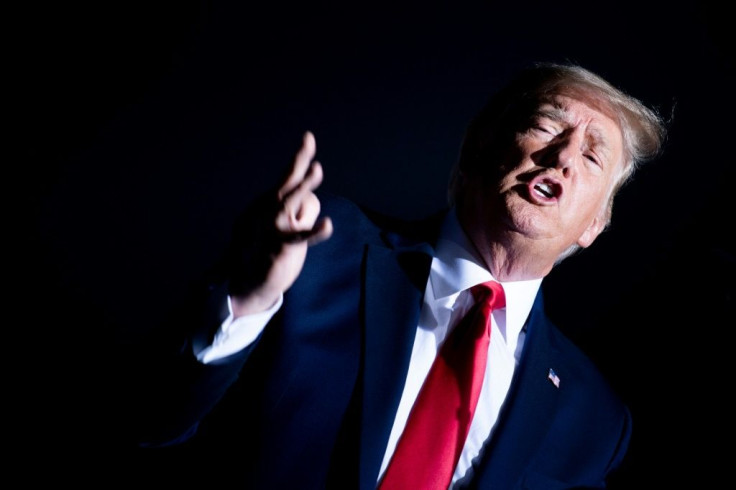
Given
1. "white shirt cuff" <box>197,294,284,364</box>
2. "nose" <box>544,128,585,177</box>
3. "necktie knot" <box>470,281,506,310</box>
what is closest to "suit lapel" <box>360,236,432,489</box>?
"necktie knot" <box>470,281,506,310</box>

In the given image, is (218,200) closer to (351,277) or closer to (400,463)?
(351,277)

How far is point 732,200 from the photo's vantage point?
158 centimetres

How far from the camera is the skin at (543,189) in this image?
3.89ft

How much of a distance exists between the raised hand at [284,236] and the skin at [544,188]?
0.29 m

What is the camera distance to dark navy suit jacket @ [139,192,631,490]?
1.00 meters

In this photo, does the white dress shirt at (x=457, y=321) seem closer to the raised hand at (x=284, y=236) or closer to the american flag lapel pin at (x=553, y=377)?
the american flag lapel pin at (x=553, y=377)

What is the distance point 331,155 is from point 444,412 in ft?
2.58

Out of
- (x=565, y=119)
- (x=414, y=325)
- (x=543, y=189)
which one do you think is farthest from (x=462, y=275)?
(x=565, y=119)

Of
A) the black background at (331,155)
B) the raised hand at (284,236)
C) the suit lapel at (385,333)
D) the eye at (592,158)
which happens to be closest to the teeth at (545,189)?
the eye at (592,158)

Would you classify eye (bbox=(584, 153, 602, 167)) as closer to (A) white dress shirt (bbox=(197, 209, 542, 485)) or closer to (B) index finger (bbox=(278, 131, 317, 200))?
(A) white dress shirt (bbox=(197, 209, 542, 485))

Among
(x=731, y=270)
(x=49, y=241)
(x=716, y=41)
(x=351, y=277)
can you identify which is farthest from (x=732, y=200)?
(x=49, y=241)

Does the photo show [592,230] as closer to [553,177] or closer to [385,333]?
[553,177]

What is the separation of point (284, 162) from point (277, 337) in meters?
0.56

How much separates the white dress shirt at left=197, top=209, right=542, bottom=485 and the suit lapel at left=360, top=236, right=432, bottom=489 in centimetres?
6
